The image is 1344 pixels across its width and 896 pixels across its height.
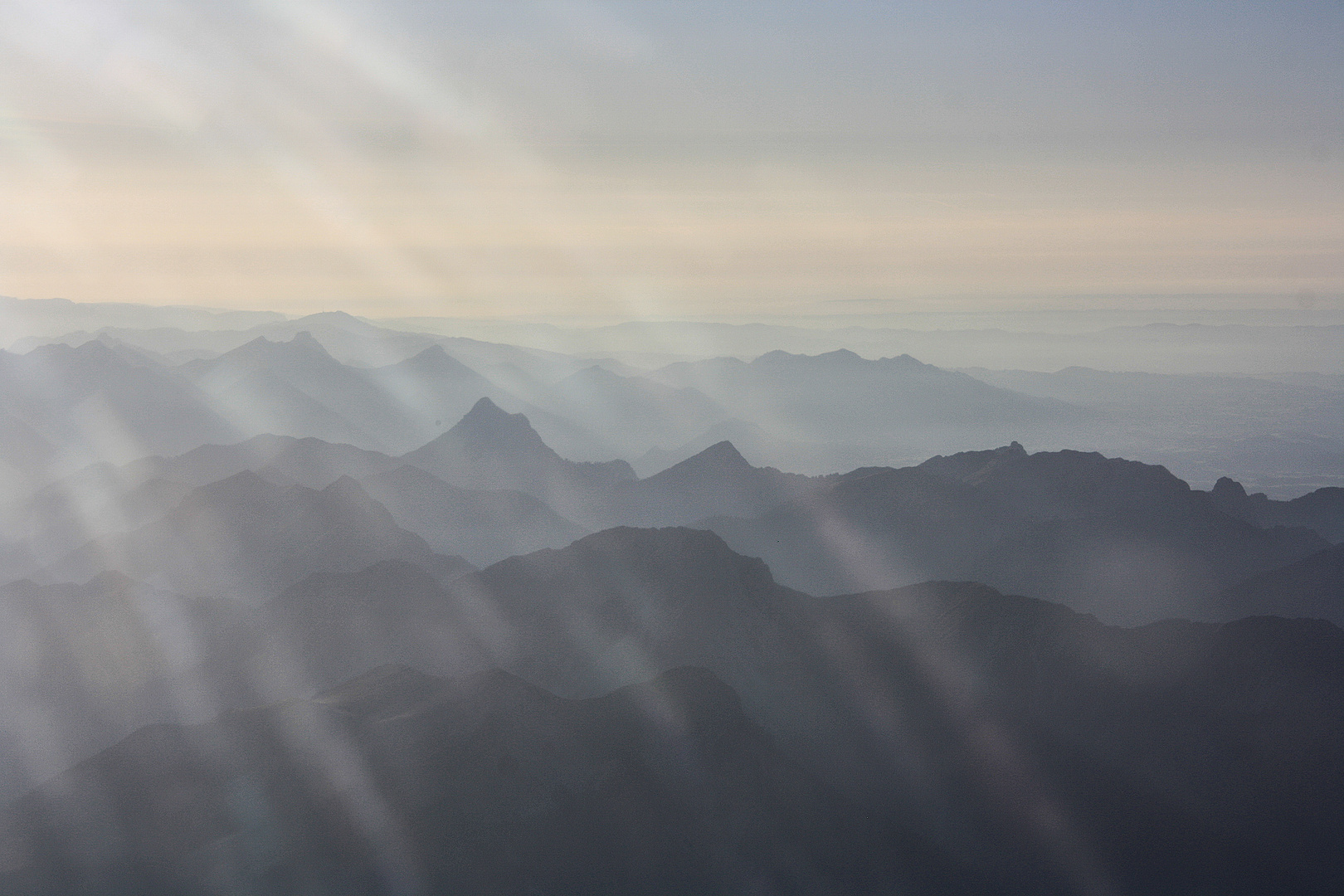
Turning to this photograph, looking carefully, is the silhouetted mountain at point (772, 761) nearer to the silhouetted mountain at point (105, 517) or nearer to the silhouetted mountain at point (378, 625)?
the silhouetted mountain at point (378, 625)

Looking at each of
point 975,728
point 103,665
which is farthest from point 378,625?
point 975,728

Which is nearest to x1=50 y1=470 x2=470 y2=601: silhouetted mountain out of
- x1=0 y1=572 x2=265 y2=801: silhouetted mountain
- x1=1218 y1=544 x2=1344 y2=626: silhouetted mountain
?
x1=0 y1=572 x2=265 y2=801: silhouetted mountain

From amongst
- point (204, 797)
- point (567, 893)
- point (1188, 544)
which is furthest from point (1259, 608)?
point (204, 797)

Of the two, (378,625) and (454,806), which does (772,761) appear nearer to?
(454,806)

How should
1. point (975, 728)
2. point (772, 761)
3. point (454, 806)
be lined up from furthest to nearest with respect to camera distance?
point (975, 728), point (772, 761), point (454, 806)

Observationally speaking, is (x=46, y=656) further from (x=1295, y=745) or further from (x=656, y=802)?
(x=1295, y=745)

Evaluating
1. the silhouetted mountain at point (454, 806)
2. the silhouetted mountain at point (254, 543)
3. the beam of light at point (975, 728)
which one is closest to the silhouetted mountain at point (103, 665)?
the silhouetted mountain at point (454, 806)
